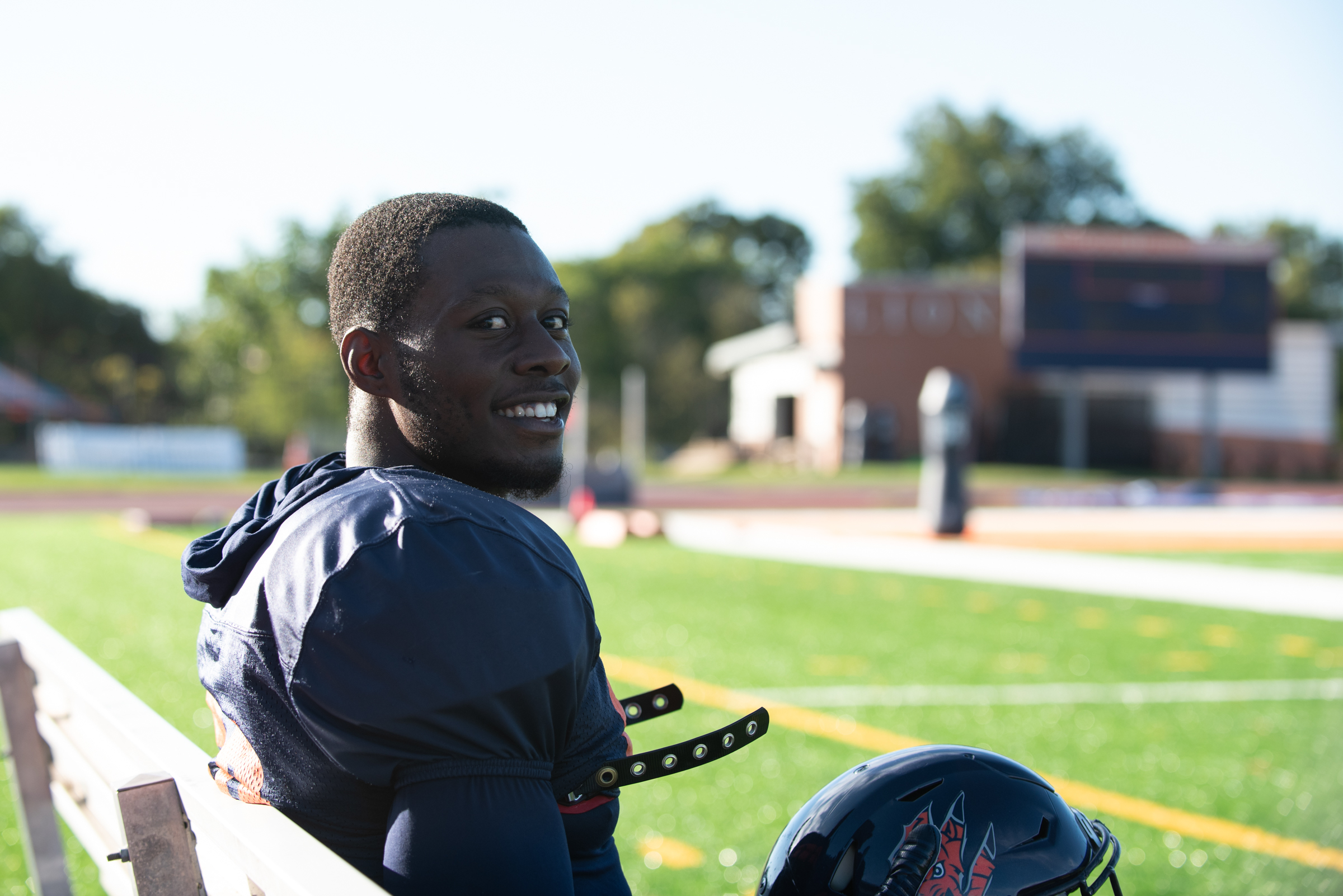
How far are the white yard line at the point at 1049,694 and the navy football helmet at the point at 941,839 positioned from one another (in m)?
3.94

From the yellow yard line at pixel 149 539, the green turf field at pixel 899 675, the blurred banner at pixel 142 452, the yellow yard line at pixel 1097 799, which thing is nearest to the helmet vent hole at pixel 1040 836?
the yellow yard line at pixel 1097 799

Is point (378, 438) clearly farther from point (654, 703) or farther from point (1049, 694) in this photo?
point (1049, 694)

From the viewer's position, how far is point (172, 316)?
69062mm

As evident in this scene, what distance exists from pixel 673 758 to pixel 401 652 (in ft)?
1.46

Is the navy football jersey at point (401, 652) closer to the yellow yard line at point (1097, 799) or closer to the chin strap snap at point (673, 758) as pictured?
the chin strap snap at point (673, 758)

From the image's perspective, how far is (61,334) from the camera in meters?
63.1

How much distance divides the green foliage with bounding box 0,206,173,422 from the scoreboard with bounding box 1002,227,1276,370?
48.3 meters

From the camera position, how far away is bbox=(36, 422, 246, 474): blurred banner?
33.3 m

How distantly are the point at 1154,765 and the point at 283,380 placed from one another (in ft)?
133

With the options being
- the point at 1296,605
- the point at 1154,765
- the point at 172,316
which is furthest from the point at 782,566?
the point at 172,316

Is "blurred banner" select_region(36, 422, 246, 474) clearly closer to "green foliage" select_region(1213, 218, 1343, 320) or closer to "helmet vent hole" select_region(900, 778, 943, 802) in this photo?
"helmet vent hole" select_region(900, 778, 943, 802)

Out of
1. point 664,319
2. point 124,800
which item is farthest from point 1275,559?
point 664,319

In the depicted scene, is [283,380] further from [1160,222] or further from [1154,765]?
[1160,222]

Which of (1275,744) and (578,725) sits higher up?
(578,725)
